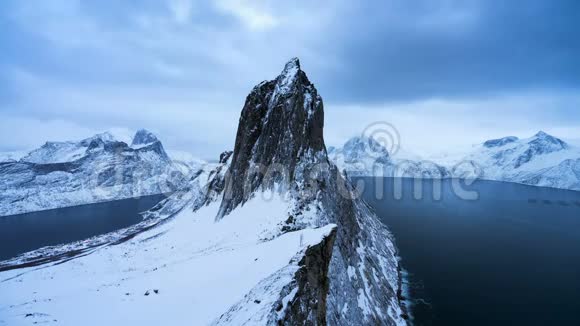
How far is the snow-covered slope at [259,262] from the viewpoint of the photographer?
Result: 749 inches

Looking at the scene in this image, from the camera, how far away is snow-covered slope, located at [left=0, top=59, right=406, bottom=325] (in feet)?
62.4

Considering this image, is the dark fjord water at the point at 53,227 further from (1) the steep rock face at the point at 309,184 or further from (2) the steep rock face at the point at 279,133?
(1) the steep rock face at the point at 309,184

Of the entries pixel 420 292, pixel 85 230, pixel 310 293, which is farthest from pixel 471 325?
pixel 85 230

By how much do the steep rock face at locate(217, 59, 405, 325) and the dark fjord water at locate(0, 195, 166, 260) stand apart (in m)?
117

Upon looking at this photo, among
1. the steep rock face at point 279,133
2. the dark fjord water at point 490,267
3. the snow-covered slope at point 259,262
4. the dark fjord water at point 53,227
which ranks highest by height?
the steep rock face at point 279,133

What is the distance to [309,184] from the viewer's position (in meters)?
40.4

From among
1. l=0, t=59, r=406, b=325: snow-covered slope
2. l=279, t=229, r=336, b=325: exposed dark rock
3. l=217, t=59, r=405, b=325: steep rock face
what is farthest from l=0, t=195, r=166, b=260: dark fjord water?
l=279, t=229, r=336, b=325: exposed dark rock

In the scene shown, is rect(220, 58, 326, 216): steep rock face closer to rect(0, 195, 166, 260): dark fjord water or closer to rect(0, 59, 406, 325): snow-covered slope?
rect(0, 59, 406, 325): snow-covered slope

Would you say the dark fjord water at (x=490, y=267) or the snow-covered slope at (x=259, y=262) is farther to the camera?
the dark fjord water at (x=490, y=267)

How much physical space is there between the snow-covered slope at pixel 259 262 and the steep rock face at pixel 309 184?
22 centimetres

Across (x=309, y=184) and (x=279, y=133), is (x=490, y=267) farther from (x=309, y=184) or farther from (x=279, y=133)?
(x=279, y=133)

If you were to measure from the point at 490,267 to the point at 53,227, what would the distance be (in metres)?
209

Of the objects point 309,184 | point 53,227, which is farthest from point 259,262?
point 53,227

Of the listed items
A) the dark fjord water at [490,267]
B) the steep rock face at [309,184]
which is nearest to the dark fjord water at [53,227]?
the steep rock face at [309,184]
